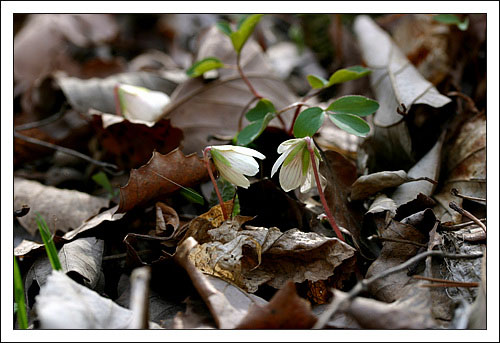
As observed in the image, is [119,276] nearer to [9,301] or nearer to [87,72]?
[9,301]

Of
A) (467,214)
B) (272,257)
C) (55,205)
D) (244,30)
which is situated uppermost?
(244,30)

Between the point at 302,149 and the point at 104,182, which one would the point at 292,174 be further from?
the point at 104,182

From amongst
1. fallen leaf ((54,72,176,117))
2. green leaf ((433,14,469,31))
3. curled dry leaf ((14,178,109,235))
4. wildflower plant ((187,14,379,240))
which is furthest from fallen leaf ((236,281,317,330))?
green leaf ((433,14,469,31))

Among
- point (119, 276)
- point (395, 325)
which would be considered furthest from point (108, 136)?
point (395, 325)

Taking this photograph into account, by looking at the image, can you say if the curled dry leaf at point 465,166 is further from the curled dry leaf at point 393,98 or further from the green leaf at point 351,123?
the green leaf at point 351,123

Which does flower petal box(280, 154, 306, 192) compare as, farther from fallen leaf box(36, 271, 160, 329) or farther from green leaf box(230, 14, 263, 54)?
green leaf box(230, 14, 263, 54)

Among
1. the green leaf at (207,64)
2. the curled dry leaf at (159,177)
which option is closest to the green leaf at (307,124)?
the curled dry leaf at (159,177)

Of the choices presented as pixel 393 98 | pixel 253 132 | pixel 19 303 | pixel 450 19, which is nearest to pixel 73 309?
pixel 19 303
